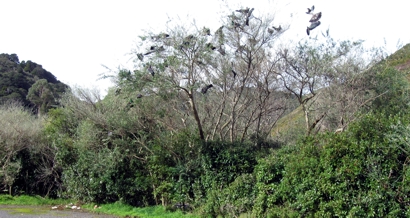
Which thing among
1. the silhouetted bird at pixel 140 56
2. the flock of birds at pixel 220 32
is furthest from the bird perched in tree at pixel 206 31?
the silhouetted bird at pixel 140 56

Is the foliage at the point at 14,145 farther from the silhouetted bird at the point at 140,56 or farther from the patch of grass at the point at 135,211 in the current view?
the silhouetted bird at the point at 140,56

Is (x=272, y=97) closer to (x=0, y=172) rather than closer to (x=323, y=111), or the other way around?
(x=323, y=111)

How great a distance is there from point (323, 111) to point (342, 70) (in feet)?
6.29

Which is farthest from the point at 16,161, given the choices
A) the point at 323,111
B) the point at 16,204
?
the point at 323,111

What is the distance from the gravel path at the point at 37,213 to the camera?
55.1ft

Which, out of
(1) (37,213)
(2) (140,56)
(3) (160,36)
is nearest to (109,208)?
(1) (37,213)

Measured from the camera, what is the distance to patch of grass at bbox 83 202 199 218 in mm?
15287

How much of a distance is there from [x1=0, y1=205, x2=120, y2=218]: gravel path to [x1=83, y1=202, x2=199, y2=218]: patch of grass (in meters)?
0.54

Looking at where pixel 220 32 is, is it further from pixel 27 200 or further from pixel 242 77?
pixel 27 200

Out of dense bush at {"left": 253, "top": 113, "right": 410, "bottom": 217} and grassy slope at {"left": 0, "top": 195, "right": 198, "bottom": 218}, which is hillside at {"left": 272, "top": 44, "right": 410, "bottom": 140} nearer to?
dense bush at {"left": 253, "top": 113, "right": 410, "bottom": 217}

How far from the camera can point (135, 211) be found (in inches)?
661

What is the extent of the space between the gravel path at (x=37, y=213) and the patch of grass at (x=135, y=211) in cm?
54

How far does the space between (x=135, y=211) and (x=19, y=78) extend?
38.2 m

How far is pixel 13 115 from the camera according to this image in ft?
80.2
